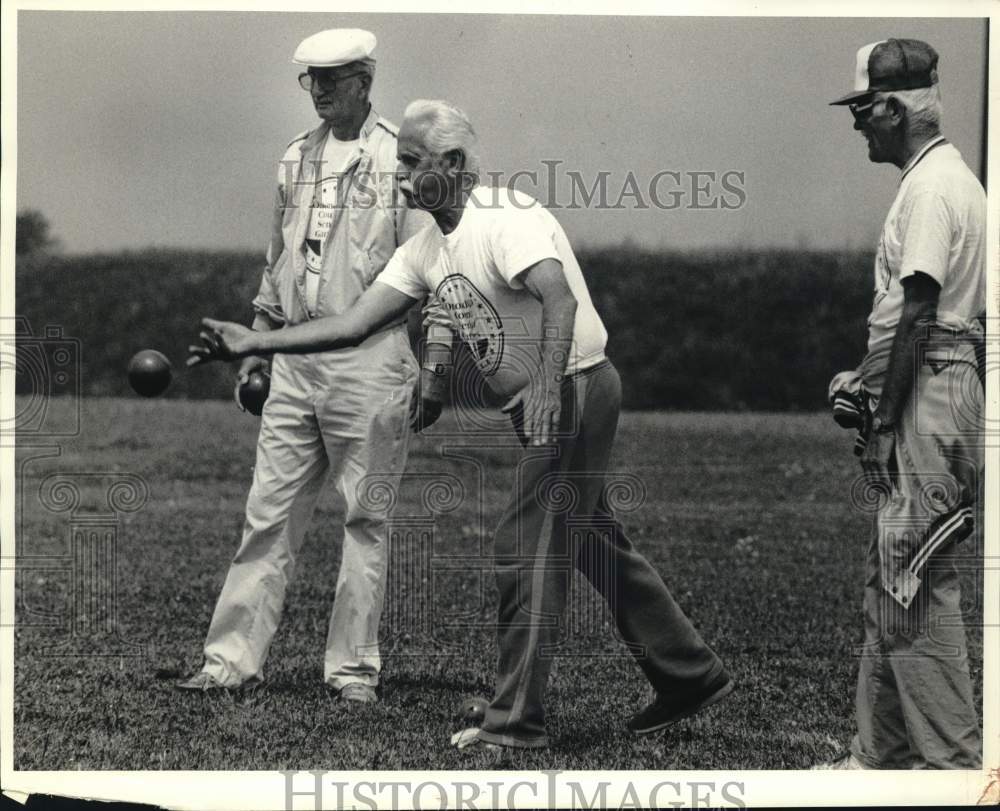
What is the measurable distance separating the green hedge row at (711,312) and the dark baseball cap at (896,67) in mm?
6371

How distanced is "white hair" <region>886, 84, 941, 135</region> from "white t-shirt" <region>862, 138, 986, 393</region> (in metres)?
0.06

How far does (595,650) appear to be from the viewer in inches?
269

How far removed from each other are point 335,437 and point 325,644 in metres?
1.00

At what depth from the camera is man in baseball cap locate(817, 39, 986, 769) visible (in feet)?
17.4

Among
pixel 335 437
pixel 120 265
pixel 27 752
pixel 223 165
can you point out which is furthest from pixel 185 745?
pixel 120 265

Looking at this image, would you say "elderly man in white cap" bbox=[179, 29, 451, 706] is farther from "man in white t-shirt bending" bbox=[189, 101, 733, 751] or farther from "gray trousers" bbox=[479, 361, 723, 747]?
"gray trousers" bbox=[479, 361, 723, 747]

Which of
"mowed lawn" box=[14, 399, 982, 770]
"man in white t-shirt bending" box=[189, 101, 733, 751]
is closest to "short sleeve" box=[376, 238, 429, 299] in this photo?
"man in white t-shirt bending" box=[189, 101, 733, 751]

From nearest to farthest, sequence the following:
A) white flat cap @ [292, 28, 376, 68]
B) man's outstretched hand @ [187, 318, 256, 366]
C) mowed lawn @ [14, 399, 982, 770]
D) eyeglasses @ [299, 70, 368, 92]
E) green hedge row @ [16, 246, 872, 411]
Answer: man's outstretched hand @ [187, 318, 256, 366]
mowed lawn @ [14, 399, 982, 770]
white flat cap @ [292, 28, 376, 68]
eyeglasses @ [299, 70, 368, 92]
green hedge row @ [16, 246, 872, 411]

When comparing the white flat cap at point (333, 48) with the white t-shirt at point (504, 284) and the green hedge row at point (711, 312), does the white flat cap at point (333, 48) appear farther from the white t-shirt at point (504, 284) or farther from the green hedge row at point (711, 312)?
the green hedge row at point (711, 312)

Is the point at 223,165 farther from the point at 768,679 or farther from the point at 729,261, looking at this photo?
the point at 729,261

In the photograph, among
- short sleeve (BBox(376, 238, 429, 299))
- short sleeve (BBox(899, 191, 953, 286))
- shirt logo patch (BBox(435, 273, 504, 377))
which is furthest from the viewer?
short sleeve (BBox(376, 238, 429, 299))

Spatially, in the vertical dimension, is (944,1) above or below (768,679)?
above
